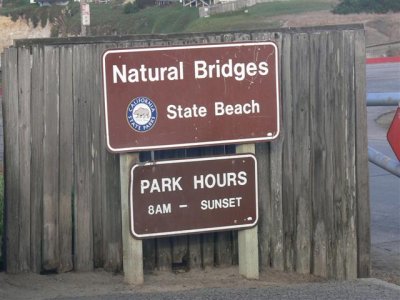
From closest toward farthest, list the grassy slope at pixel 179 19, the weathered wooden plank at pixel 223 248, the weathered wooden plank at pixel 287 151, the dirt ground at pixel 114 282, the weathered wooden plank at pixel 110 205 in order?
the dirt ground at pixel 114 282, the weathered wooden plank at pixel 110 205, the weathered wooden plank at pixel 287 151, the weathered wooden plank at pixel 223 248, the grassy slope at pixel 179 19

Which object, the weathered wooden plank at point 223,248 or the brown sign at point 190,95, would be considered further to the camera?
the weathered wooden plank at point 223,248

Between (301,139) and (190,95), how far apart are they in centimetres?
102

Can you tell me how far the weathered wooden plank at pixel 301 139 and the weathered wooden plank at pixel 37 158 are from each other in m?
1.97

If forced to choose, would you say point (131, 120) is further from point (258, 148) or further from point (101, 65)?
point (258, 148)

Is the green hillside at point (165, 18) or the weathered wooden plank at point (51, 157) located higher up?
the weathered wooden plank at point (51, 157)

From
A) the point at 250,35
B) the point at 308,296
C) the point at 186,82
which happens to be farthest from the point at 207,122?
the point at 308,296

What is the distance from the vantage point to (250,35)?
293 inches

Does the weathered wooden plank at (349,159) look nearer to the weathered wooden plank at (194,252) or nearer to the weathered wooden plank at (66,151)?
the weathered wooden plank at (194,252)

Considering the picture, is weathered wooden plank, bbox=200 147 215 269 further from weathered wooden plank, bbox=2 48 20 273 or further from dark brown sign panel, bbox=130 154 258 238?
weathered wooden plank, bbox=2 48 20 273

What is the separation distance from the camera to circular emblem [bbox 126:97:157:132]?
7.03 metres

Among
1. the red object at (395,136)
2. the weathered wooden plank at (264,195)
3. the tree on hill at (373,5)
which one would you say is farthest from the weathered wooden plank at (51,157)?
the tree on hill at (373,5)

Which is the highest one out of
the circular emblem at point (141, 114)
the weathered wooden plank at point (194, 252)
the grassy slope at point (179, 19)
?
the circular emblem at point (141, 114)

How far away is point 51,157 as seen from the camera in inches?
284

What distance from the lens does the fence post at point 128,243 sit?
7.06 m
